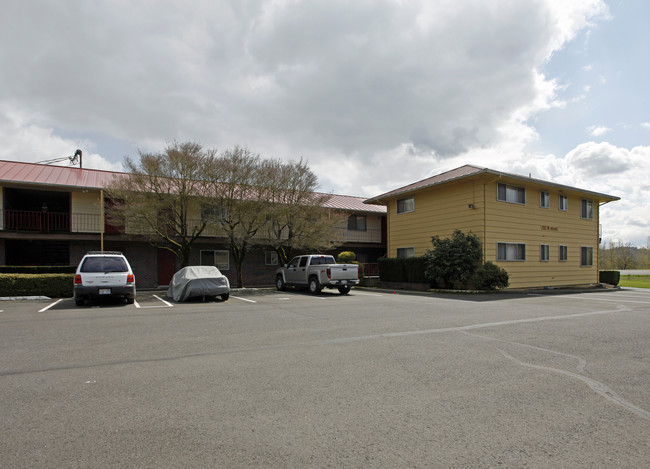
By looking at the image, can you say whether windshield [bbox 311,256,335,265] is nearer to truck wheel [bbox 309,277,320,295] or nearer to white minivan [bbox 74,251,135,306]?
truck wheel [bbox 309,277,320,295]

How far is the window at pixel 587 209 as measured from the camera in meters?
25.2

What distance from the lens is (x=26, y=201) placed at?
84.3ft

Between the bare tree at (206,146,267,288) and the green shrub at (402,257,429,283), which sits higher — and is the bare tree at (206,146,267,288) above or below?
above

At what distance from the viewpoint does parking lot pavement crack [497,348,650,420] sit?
412 cm

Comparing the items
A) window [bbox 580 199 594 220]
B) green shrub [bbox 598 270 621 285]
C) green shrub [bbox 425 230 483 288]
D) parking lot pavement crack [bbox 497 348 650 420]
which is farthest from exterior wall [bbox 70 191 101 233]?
green shrub [bbox 598 270 621 285]

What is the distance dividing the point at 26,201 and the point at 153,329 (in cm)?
2305

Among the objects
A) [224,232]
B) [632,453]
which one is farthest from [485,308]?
[224,232]

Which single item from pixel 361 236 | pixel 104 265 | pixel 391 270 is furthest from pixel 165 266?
pixel 361 236

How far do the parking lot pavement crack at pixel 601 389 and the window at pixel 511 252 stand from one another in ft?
51.1

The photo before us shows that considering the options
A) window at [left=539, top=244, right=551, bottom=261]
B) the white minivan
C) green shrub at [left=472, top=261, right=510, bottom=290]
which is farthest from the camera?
window at [left=539, top=244, right=551, bottom=261]

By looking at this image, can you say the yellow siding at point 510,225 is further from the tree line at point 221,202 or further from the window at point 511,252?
the tree line at point 221,202

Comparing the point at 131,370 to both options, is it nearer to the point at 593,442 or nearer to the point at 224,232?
the point at 593,442

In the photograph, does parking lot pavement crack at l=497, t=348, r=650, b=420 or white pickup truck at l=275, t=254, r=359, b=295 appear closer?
parking lot pavement crack at l=497, t=348, r=650, b=420

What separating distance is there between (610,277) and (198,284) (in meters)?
25.0
